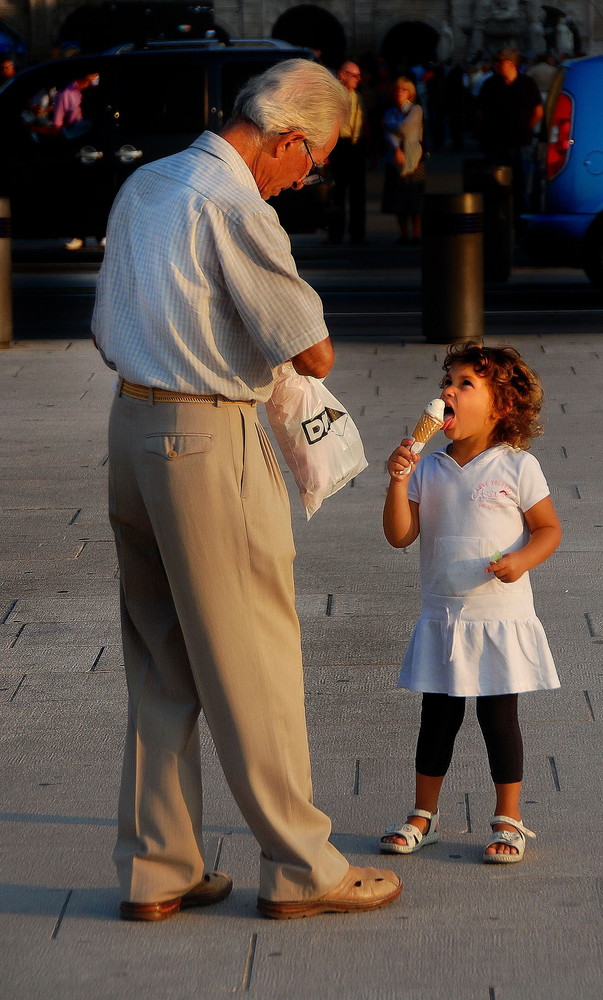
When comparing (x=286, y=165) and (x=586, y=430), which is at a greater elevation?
(x=286, y=165)

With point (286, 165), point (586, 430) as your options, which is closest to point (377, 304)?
point (586, 430)

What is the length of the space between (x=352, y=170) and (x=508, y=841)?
14.7 metres

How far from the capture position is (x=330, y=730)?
13.6 feet

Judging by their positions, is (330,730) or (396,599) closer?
(330,730)

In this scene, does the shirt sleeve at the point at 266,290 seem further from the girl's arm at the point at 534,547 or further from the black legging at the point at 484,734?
the black legging at the point at 484,734

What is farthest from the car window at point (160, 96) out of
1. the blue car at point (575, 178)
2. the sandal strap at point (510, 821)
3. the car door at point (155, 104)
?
the sandal strap at point (510, 821)

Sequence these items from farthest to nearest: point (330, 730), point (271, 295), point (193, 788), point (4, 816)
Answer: point (330, 730) → point (4, 816) → point (193, 788) → point (271, 295)

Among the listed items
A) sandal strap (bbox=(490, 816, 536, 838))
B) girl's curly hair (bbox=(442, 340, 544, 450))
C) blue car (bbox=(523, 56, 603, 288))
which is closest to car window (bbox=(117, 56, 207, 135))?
blue car (bbox=(523, 56, 603, 288))

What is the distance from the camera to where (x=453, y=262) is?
33.7 ft

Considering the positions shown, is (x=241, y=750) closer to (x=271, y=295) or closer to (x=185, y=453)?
(x=185, y=453)

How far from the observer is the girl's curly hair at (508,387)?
11.3ft

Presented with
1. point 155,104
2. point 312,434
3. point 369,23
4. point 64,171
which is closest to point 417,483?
point 312,434

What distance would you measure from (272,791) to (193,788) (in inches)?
7.2

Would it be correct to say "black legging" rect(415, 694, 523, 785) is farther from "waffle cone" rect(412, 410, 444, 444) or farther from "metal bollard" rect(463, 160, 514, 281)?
"metal bollard" rect(463, 160, 514, 281)
